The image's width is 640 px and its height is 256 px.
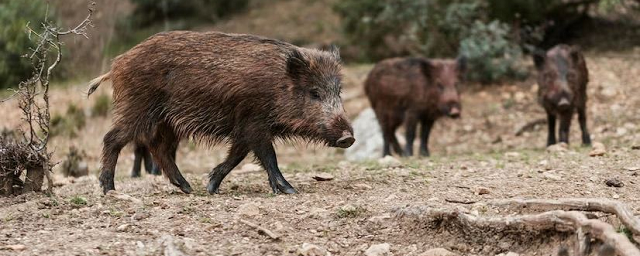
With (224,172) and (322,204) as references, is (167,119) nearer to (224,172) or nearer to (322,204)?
(224,172)

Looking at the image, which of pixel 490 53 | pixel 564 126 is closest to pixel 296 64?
pixel 564 126

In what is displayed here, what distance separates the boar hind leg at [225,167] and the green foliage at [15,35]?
8.42m

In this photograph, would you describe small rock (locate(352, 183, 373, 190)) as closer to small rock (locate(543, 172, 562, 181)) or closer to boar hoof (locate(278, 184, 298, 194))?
boar hoof (locate(278, 184, 298, 194))

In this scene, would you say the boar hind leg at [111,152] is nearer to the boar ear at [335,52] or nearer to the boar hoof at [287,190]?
the boar hoof at [287,190]

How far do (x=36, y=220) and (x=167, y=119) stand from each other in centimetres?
174

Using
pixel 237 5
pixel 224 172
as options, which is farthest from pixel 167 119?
pixel 237 5

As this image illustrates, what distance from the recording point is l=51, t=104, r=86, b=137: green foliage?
13414mm

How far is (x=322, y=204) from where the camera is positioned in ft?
21.0

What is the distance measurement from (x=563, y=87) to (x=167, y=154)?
550 cm

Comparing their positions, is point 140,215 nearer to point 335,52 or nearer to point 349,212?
point 349,212

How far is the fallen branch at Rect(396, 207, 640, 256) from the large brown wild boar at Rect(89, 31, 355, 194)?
1682 millimetres

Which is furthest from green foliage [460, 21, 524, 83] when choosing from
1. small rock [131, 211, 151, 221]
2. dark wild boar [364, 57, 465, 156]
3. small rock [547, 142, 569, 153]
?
small rock [131, 211, 151, 221]

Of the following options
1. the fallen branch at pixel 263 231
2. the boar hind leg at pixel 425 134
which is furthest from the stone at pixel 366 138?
the fallen branch at pixel 263 231

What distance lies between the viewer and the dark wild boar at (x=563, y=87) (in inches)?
448
